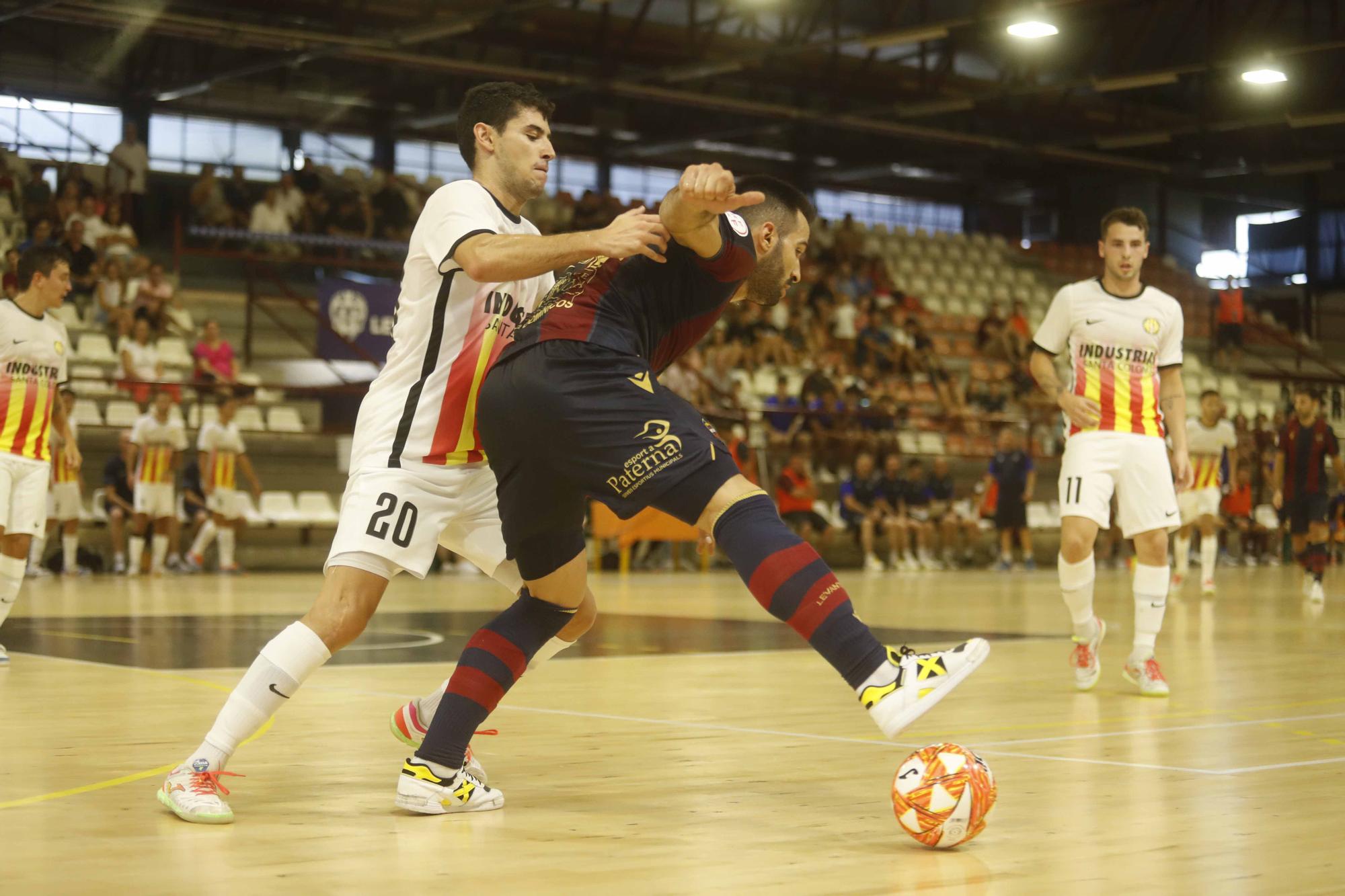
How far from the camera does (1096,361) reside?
770cm

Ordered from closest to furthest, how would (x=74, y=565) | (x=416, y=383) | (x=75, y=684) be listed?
(x=416, y=383) < (x=75, y=684) < (x=74, y=565)

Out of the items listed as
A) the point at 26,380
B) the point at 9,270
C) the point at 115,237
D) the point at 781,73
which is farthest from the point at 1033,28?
the point at 26,380

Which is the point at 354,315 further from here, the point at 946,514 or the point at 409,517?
the point at 409,517

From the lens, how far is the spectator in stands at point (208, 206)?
22.0 metres

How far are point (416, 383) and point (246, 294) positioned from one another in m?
17.5

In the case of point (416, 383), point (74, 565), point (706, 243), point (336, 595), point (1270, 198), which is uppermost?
point (1270, 198)

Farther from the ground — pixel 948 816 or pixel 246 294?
pixel 246 294

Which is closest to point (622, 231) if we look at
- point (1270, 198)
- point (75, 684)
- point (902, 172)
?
point (75, 684)

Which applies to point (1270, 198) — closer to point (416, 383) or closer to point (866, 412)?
point (866, 412)

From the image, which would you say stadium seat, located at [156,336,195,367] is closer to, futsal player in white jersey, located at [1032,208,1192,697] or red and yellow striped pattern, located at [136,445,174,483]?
red and yellow striped pattern, located at [136,445,174,483]

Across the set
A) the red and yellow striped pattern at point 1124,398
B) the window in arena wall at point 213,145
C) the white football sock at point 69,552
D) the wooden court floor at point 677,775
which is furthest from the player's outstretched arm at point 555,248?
the window in arena wall at point 213,145

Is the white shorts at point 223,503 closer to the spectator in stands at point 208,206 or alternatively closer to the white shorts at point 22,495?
the spectator in stands at point 208,206

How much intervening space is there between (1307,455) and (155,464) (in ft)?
38.7

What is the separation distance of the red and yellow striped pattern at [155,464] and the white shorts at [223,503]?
0.57m
